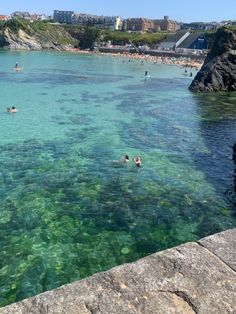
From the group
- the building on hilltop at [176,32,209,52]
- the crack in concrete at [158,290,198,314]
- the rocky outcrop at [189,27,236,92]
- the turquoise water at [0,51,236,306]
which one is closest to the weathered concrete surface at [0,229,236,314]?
the crack in concrete at [158,290,198,314]

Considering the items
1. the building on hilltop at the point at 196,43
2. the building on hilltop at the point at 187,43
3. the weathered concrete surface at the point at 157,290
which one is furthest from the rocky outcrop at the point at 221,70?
the building on hilltop at the point at 196,43

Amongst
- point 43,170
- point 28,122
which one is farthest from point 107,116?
point 43,170

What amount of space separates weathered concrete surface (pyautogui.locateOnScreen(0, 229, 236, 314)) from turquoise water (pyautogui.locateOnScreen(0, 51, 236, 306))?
6470 mm

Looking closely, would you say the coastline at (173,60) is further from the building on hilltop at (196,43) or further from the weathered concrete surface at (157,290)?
the weathered concrete surface at (157,290)

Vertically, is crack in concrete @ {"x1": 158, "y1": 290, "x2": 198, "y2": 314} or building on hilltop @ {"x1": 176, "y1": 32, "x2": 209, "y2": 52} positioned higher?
crack in concrete @ {"x1": 158, "y1": 290, "x2": 198, "y2": 314}

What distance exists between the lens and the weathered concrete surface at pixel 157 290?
5.49 m

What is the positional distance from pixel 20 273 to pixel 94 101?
38217 millimetres

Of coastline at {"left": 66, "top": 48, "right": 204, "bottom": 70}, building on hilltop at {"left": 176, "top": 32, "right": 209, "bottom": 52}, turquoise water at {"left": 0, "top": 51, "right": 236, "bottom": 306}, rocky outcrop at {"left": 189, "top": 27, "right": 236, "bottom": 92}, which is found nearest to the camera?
turquoise water at {"left": 0, "top": 51, "right": 236, "bottom": 306}

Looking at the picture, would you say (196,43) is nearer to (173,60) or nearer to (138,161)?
(173,60)

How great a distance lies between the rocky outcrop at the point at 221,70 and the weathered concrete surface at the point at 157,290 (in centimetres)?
5849

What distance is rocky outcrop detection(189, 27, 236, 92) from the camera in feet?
206

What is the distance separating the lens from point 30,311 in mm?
5375

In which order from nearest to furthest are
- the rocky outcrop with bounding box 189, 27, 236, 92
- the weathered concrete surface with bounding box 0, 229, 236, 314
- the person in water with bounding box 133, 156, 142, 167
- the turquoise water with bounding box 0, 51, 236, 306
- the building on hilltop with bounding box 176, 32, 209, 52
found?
the weathered concrete surface with bounding box 0, 229, 236, 314, the turquoise water with bounding box 0, 51, 236, 306, the person in water with bounding box 133, 156, 142, 167, the rocky outcrop with bounding box 189, 27, 236, 92, the building on hilltop with bounding box 176, 32, 209, 52

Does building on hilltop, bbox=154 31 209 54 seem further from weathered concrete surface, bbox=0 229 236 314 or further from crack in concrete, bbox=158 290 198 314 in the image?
crack in concrete, bbox=158 290 198 314
